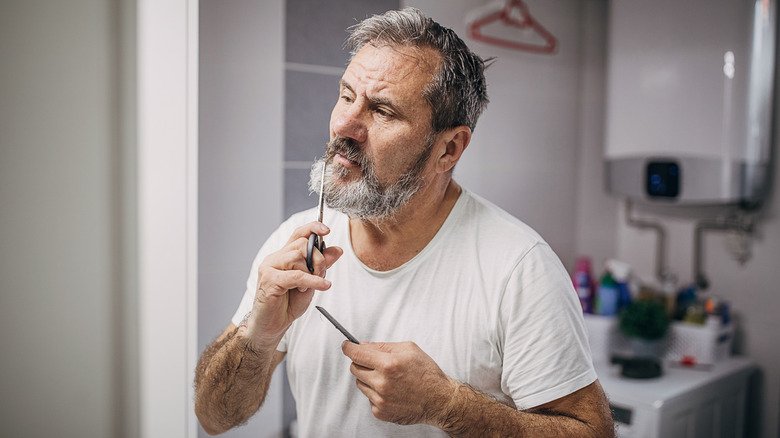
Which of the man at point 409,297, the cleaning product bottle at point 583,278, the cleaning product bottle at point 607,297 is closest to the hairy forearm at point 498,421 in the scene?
the man at point 409,297

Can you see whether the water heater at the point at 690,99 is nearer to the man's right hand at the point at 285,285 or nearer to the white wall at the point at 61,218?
the man's right hand at the point at 285,285

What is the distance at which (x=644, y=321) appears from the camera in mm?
1636

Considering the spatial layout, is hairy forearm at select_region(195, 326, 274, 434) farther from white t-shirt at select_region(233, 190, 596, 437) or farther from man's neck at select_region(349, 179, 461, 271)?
man's neck at select_region(349, 179, 461, 271)

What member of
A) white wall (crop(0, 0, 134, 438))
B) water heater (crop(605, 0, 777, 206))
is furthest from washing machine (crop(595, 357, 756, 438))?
white wall (crop(0, 0, 134, 438))

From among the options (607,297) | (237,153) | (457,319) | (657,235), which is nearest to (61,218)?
(237,153)

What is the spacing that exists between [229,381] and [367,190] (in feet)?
1.16

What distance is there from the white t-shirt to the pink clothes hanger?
43cm

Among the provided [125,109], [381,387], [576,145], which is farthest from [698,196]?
[125,109]

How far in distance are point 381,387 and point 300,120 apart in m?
0.53

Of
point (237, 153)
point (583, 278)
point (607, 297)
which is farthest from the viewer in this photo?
point (607, 297)

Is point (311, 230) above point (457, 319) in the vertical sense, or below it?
above

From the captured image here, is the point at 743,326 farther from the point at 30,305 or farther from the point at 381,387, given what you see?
the point at 30,305

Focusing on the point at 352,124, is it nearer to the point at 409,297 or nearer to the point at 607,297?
the point at 409,297

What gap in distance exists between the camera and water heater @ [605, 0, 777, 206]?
1.66 m
